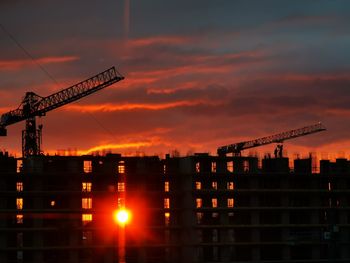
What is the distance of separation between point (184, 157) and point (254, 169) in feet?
35.7

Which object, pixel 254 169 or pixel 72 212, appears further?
pixel 254 169

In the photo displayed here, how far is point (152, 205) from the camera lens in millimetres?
139750

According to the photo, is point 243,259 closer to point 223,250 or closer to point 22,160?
point 223,250

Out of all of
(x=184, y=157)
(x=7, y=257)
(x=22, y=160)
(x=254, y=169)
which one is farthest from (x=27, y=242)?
(x=254, y=169)

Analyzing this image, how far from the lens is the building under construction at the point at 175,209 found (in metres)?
134

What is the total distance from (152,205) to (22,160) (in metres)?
19.5

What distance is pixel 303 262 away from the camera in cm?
14238

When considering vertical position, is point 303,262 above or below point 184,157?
below

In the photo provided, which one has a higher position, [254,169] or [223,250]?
[254,169]

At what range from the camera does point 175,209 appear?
140 metres

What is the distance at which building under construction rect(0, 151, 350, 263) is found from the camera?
134m

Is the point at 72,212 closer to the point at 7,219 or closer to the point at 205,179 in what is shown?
the point at 7,219

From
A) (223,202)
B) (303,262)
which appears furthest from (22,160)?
(303,262)

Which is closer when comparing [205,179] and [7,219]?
[7,219]
